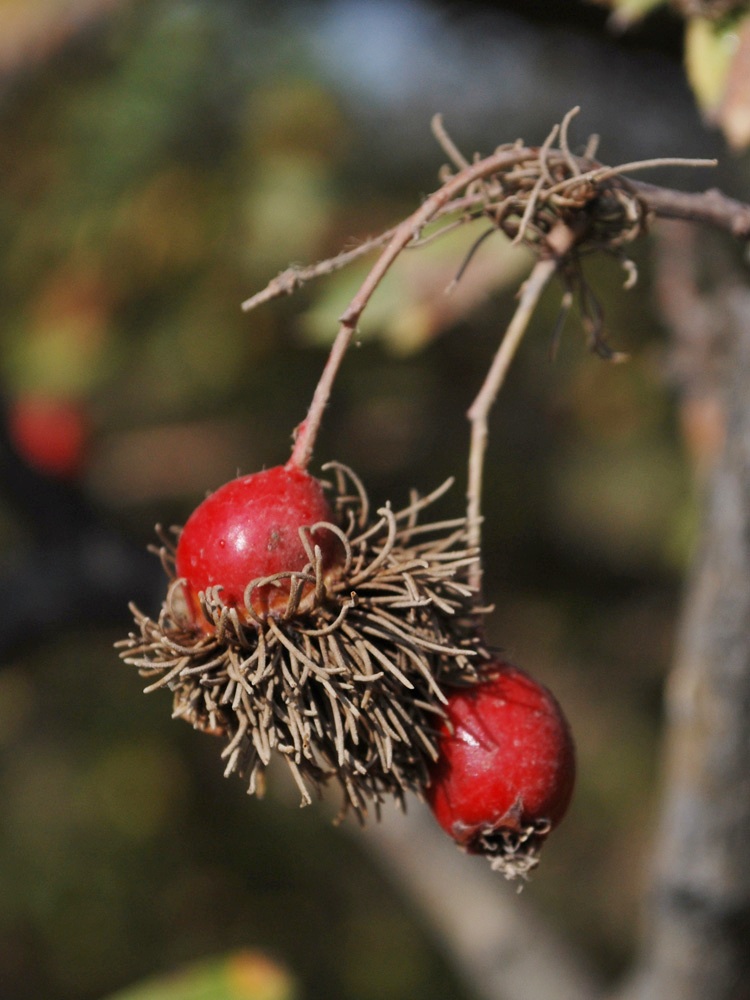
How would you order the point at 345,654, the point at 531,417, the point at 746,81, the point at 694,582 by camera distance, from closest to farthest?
the point at 345,654 → the point at 746,81 → the point at 694,582 → the point at 531,417

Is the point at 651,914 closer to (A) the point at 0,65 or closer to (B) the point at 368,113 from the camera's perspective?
(A) the point at 0,65

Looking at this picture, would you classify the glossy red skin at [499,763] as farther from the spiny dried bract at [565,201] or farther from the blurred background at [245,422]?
the blurred background at [245,422]

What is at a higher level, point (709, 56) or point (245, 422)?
point (709, 56)

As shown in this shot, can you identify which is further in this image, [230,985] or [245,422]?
[245,422]

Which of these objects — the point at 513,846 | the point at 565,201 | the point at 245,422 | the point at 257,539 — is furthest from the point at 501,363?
the point at 245,422

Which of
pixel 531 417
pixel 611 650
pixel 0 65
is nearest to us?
pixel 0 65

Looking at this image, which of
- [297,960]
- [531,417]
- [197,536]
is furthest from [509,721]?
[297,960]

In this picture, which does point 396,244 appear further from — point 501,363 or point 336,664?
point 336,664
